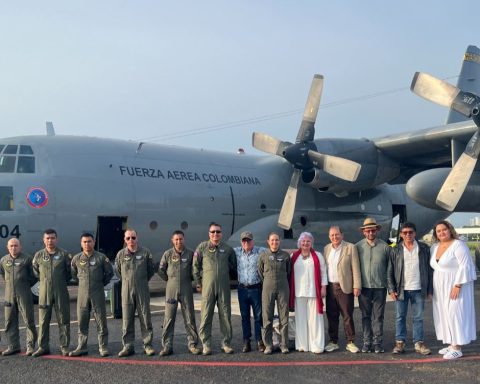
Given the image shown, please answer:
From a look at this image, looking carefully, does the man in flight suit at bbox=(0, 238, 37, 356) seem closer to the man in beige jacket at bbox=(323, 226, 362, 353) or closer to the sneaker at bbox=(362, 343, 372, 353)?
the man in beige jacket at bbox=(323, 226, 362, 353)

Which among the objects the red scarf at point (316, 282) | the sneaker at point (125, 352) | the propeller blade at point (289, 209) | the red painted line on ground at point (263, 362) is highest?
the propeller blade at point (289, 209)

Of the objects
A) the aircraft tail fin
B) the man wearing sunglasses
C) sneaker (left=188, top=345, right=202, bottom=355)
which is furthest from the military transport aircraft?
sneaker (left=188, top=345, right=202, bottom=355)

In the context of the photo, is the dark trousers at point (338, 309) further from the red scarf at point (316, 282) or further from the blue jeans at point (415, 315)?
the blue jeans at point (415, 315)

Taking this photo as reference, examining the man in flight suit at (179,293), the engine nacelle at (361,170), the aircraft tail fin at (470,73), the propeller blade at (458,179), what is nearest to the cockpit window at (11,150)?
the man in flight suit at (179,293)

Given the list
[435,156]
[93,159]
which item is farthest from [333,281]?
[435,156]

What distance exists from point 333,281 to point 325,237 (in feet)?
29.9

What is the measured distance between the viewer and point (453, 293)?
276 inches

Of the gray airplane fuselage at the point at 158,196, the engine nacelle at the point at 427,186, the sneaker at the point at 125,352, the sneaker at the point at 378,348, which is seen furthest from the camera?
the engine nacelle at the point at 427,186

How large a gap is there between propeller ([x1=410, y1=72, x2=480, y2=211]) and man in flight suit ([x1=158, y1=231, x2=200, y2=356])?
22.1 feet

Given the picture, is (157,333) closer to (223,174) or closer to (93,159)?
(93,159)

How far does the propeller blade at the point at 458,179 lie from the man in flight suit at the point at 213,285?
20.7 feet

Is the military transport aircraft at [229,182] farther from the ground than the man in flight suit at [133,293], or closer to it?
farther from the ground

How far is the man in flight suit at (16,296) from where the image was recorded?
738 cm

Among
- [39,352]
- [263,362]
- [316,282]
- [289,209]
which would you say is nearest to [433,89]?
[289,209]
